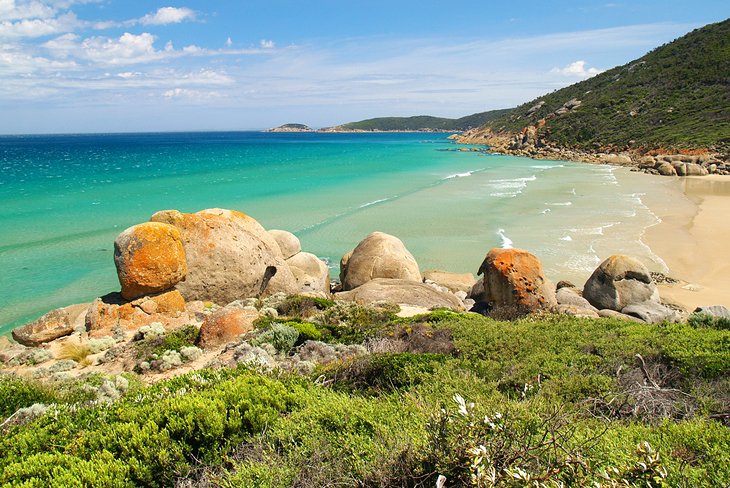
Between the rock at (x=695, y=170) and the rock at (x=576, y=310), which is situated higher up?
the rock at (x=695, y=170)

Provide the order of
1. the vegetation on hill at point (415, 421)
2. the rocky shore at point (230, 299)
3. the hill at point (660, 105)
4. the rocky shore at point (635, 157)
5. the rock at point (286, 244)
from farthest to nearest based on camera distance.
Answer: the hill at point (660, 105)
the rocky shore at point (635, 157)
the rock at point (286, 244)
the rocky shore at point (230, 299)
the vegetation on hill at point (415, 421)

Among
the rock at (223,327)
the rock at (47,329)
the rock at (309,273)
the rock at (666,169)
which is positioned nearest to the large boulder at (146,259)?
the rock at (47,329)

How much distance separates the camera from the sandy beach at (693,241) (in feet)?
52.3

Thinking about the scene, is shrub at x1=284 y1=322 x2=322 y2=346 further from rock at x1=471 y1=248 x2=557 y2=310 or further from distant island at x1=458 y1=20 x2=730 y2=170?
distant island at x1=458 y1=20 x2=730 y2=170

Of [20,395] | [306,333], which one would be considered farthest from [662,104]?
[20,395]

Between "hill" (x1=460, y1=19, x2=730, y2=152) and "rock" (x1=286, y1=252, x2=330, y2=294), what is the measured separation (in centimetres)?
5629

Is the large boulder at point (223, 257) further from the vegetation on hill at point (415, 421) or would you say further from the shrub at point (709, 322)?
the shrub at point (709, 322)

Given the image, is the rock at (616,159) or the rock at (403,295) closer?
the rock at (403,295)

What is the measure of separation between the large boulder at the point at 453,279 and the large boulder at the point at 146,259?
8816mm

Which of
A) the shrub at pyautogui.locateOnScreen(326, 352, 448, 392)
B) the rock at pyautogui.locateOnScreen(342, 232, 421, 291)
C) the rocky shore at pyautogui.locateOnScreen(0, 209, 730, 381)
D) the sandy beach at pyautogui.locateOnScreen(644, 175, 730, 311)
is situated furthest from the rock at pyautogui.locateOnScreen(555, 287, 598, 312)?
the shrub at pyautogui.locateOnScreen(326, 352, 448, 392)

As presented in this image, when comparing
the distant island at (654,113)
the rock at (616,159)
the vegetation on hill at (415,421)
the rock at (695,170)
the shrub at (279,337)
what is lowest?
the shrub at (279,337)

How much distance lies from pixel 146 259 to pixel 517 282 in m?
9.54

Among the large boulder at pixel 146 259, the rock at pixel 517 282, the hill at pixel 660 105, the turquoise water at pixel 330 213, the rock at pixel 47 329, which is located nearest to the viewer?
the rock at pixel 47 329

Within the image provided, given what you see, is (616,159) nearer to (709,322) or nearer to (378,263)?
(378,263)
